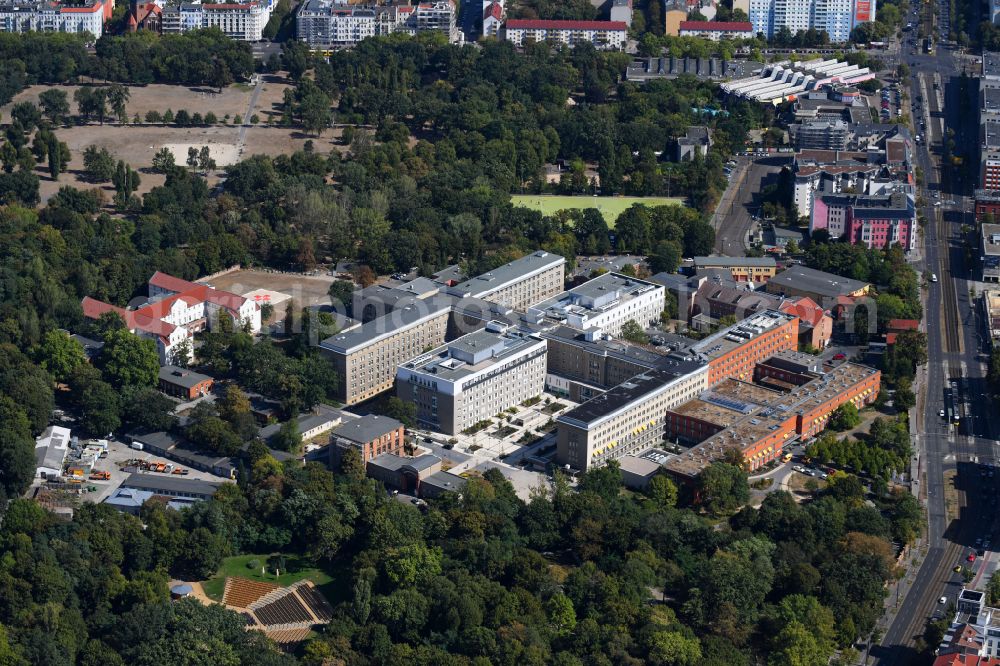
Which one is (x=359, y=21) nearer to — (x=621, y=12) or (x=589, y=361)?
(x=621, y=12)

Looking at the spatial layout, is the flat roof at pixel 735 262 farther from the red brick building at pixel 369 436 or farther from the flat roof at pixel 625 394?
the red brick building at pixel 369 436

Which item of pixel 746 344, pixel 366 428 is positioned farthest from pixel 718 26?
pixel 366 428

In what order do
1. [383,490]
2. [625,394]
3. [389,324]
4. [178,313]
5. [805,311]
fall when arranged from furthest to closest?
[805,311] → [178,313] → [389,324] → [625,394] → [383,490]

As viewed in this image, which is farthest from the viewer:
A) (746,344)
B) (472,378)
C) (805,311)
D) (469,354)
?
(805,311)

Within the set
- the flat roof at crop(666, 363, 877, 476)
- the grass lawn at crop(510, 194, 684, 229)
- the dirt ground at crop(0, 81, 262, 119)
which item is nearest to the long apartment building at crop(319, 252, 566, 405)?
the flat roof at crop(666, 363, 877, 476)

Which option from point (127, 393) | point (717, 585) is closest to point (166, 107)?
point (127, 393)

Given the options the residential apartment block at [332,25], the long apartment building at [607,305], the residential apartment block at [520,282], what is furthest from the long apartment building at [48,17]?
the long apartment building at [607,305]

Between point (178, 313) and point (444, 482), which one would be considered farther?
point (178, 313)

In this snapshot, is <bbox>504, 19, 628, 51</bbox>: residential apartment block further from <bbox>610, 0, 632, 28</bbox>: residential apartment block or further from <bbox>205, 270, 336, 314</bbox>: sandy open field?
<bbox>205, 270, 336, 314</bbox>: sandy open field
